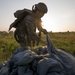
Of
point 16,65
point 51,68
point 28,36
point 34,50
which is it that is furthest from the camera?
point 28,36

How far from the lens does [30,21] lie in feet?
31.8

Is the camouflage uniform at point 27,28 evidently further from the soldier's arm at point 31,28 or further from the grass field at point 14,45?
the grass field at point 14,45

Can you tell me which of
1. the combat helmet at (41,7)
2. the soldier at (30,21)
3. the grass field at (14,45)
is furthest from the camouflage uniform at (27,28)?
the grass field at (14,45)

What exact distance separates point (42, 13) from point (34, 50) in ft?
3.93

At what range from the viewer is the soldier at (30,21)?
962 centimetres

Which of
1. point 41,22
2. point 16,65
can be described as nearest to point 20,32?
point 41,22

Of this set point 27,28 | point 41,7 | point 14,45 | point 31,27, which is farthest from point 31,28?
point 14,45

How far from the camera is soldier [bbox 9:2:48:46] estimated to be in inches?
379

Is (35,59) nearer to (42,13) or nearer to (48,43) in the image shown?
(48,43)

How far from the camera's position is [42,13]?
9.64 meters

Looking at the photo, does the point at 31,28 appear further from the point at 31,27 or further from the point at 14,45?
the point at 14,45

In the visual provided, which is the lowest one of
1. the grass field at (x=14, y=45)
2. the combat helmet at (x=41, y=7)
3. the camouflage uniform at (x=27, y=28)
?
the grass field at (x=14, y=45)

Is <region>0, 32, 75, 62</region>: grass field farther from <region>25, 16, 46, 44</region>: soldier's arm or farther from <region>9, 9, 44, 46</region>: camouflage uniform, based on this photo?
<region>25, 16, 46, 44</region>: soldier's arm

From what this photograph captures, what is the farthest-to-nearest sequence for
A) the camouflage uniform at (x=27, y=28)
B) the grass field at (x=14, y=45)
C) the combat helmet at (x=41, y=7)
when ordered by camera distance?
the grass field at (x=14, y=45) → the camouflage uniform at (x=27, y=28) → the combat helmet at (x=41, y=7)
